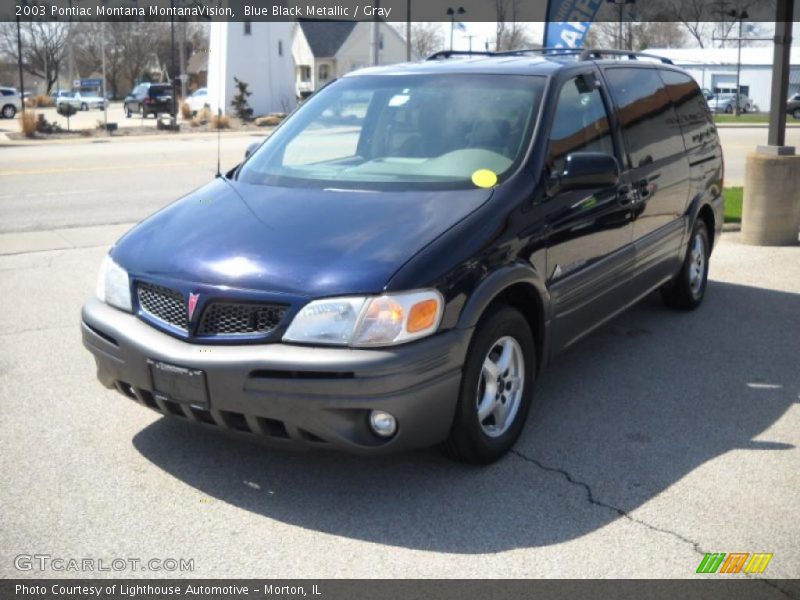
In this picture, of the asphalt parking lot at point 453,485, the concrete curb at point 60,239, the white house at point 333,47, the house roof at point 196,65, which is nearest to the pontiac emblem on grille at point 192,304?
the asphalt parking lot at point 453,485

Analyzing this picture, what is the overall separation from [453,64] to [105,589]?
3566 millimetres

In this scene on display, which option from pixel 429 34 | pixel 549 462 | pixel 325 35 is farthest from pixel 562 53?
pixel 429 34

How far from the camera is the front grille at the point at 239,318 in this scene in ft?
12.8

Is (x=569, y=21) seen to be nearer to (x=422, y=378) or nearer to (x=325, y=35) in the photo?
(x=422, y=378)

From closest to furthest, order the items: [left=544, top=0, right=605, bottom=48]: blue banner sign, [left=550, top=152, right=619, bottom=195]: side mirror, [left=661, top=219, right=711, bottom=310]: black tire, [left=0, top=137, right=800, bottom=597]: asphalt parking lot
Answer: [left=0, top=137, right=800, bottom=597]: asphalt parking lot < [left=550, top=152, right=619, bottom=195]: side mirror < [left=661, top=219, right=711, bottom=310]: black tire < [left=544, top=0, right=605, bottom=48]: blue banner sign

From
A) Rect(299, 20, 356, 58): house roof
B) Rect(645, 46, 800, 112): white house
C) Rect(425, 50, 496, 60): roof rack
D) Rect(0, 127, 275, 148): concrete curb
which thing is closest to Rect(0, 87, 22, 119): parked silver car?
Rect(0, 127, 275, 148): concrete curb

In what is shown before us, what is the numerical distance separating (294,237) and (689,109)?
4.06m

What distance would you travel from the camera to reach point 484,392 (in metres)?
4.34

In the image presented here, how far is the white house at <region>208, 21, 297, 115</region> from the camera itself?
1870 inches

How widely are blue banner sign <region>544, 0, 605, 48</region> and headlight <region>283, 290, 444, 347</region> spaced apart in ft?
28.9

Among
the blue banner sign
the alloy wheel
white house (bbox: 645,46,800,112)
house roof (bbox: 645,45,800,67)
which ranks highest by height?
house roof (bbox: 645,45,800,67)

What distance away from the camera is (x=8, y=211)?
12797 mm

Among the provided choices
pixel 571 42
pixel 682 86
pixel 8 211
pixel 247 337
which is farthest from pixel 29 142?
pixel 247 337

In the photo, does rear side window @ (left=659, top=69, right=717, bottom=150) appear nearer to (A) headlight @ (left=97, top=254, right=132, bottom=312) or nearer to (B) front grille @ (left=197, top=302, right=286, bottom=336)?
(B) front grille @ (left=197, top=302, right=286, bottom=336)
